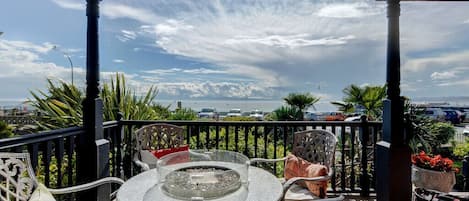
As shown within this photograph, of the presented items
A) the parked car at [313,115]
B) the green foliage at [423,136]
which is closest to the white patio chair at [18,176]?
the green foliage at [423,136]

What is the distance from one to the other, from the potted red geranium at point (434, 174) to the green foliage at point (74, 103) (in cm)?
408

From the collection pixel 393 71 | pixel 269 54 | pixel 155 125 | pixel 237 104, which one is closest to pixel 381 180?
pixel 393 71

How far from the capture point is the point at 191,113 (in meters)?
6.13

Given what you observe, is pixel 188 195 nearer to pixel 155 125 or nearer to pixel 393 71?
pixel 155 125

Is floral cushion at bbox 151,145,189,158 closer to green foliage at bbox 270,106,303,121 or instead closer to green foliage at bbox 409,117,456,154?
green foliage at bbox 409,117,456,154

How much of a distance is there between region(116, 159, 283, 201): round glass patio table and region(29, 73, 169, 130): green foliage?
3.02 m

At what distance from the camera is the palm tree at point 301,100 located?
27.1 feet

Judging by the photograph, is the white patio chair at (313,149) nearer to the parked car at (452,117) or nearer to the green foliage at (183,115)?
the green foliage at (183,115)

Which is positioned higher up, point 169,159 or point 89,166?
point 169,159

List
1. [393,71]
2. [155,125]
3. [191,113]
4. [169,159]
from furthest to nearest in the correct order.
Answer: [191,113] < [155,125] < [393,71] < [169,159]

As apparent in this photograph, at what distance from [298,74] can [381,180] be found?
12264 mm

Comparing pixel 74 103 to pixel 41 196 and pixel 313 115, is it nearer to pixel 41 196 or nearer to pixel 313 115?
pixel 41 196

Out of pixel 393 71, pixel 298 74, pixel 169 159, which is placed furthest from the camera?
pixel 298 74

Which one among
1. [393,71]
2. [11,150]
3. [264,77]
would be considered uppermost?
[264,77]
